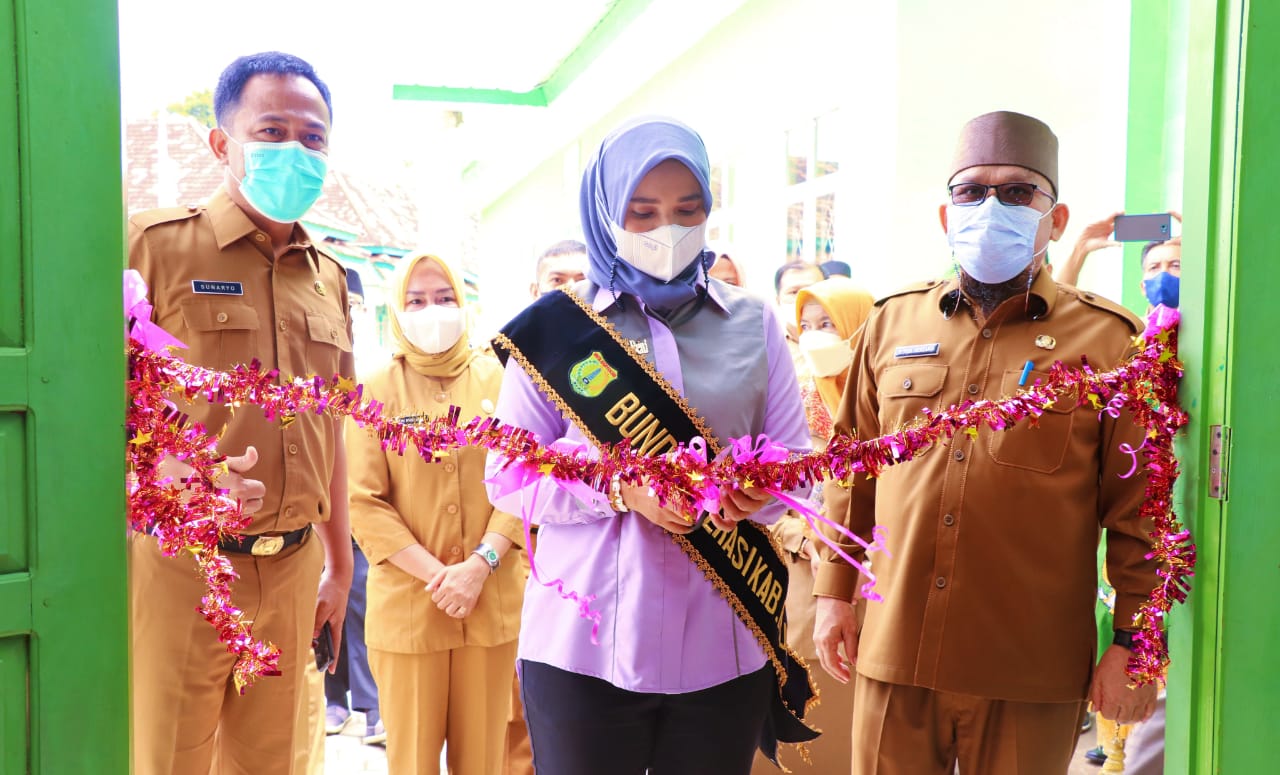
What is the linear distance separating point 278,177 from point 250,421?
55 cm

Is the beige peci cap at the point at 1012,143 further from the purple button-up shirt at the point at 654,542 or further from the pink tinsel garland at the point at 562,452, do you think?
the purple button-up shirt at the point at 654,542

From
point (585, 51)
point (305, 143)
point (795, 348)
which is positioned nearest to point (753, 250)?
point (585, 51)

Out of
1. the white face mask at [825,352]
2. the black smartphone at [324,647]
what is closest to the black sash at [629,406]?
the black smartphone at [324,647]

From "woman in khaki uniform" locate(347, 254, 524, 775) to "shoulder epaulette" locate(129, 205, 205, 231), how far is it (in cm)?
88

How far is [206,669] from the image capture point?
216cm

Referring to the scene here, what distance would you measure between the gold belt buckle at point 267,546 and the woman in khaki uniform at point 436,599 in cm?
64

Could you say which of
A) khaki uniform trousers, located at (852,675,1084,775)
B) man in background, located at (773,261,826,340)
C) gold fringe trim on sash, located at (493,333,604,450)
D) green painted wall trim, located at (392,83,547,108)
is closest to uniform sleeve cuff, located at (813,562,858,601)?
khaki uniform trousers, located at (852,675,1084,775)

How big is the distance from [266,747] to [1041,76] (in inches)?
202

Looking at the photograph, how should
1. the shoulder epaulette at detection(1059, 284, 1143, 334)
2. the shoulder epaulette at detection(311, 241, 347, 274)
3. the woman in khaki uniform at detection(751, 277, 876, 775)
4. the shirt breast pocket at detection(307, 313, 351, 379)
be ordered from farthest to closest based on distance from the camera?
the woman in khaki uniform at detection(751, 277, 876, 775) < the shoulder epaulette at detection(311, 241, 347, 274) < the shirt breast pocket at detection(307, 313, 351, 379) < the shoulder epaulette at detection(1059, 284, 1143, 334)

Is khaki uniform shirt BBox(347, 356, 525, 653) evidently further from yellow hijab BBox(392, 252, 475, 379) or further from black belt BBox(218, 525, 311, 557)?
black belt BBox(218, 525, 311, 557)

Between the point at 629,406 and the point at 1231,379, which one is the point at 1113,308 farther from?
the point at 629,406

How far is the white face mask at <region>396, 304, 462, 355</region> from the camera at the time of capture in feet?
10.2

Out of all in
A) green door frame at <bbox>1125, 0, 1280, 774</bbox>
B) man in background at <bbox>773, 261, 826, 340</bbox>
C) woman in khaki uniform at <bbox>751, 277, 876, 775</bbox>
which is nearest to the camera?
green door frame at <bbox>1125, 0, 1280, 774</bbox>

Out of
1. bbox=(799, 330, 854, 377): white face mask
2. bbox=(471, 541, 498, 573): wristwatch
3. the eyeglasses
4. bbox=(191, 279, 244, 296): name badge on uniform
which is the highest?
the eyeglasses
